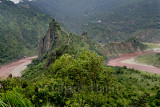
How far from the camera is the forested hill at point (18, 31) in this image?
113688 mm

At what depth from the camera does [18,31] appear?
489 feet

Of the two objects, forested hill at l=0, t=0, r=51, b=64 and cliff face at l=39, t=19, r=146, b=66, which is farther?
forested hill at l=0, t=0, r=51, b=64

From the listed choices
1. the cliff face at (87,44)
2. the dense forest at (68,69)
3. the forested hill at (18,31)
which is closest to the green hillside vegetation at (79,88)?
the dense forest at (68,69)

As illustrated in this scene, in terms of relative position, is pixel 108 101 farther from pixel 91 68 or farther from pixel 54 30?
pixel 54 30

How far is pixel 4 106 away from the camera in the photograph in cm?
506

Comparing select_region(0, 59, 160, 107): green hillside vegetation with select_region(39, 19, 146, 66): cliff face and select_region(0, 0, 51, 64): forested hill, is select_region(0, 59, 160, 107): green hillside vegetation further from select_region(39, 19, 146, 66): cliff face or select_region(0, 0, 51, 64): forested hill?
select_region(0, 0, 51, 64): forested hill

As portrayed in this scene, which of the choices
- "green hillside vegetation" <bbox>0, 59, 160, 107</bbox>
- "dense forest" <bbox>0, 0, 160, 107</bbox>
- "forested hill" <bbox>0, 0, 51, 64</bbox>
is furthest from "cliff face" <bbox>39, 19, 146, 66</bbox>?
"green hillside vegetation" <bbox>0, 59, 160, 107</bbox>

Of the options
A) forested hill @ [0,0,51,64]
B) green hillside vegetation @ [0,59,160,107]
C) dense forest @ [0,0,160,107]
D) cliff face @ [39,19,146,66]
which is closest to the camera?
green hillside vegetation @ [0,59,160,107]

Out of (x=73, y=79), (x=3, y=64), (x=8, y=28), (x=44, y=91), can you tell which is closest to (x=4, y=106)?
(x=44, y=91)

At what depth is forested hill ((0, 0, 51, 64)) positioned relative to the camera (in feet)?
373

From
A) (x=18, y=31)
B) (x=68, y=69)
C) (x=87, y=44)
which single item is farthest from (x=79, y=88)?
(x=18, y=31)

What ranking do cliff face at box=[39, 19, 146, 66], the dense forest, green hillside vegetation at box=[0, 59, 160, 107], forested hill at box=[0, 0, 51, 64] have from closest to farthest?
green hillside vegetation at box=[0, 59, 160, 107]
the dense forest
cliff face at box=[39, 19, 146, 66]
forested hill at box=[0, 0, 51, 64]

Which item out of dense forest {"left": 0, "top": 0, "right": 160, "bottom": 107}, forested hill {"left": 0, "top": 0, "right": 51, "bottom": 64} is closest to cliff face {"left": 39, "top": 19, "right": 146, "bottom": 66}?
dense forest {"left": 0, "top": 0, "right": 160, "bottom": 107}

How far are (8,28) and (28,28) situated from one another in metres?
28.1
